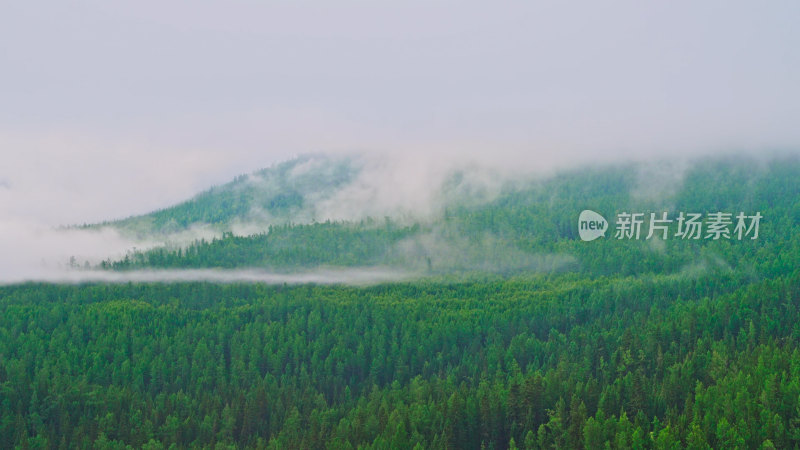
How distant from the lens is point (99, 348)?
6403 inches

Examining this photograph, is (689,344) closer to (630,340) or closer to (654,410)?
(630,340)

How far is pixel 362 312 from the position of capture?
618ft

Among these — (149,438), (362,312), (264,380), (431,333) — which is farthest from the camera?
(362,312)

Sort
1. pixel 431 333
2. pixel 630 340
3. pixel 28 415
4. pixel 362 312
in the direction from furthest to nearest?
pixel 362 312
pixel 431 333
pixel 630 340
pixel 28 415

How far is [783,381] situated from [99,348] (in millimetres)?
119003

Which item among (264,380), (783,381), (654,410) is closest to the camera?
(783,381)

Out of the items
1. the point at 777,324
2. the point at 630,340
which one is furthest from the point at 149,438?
the point at 777,324

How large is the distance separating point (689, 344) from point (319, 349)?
6958cm

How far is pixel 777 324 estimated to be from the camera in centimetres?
13462

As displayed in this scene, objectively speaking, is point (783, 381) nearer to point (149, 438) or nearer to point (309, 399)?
point (309, 399)

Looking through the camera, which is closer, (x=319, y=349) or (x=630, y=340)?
(x=630, y=340)

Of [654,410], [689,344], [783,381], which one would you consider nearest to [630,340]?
[689,344]

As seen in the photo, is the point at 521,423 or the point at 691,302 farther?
the point at 691,302

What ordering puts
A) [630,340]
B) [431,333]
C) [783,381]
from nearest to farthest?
[783,381], [630,340], [431,333]
